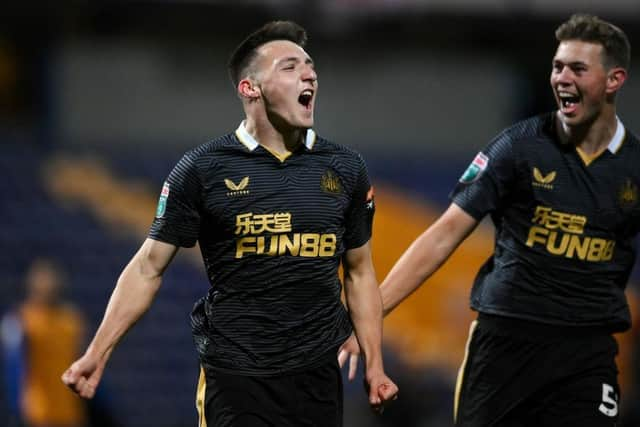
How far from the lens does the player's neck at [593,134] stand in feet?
16.4

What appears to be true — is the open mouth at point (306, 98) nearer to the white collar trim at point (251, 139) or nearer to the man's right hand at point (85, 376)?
the white collar trim at point (251, 139)

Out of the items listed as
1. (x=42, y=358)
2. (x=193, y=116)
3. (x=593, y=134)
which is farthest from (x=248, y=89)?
(x=193, y=116)

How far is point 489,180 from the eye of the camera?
5.01 meters

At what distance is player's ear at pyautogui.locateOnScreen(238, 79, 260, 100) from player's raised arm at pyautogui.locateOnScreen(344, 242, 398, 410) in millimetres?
696

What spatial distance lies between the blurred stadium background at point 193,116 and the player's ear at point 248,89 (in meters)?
7.44

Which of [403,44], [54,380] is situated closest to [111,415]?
[54,380]

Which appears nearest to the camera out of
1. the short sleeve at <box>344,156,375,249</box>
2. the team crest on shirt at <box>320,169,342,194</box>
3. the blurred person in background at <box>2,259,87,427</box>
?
the team crest on shirt at <box>320,169,342,194</box>

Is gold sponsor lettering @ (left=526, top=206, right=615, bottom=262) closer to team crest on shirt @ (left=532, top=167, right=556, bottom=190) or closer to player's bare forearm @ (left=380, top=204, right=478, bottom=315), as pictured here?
team crest on shirt @ (left=532, top=167, right=556, bottom=190)

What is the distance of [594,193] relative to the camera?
16.1 feet

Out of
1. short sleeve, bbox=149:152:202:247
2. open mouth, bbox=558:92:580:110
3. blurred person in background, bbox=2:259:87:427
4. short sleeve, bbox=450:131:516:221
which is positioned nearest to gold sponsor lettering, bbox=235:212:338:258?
short sleeve, bbox=149:152:202:247

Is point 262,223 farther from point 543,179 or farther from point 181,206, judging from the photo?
point 543,179

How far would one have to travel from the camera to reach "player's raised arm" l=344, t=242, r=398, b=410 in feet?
15.3

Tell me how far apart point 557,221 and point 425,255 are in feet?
1.86

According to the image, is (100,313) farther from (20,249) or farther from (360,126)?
(360,126)
